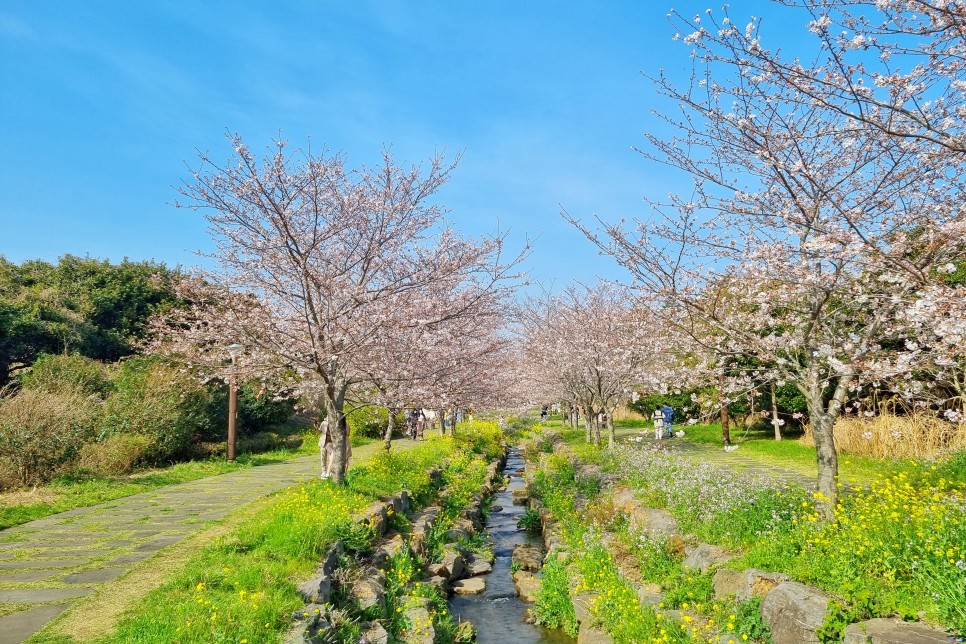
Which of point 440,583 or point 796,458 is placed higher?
point 796,458

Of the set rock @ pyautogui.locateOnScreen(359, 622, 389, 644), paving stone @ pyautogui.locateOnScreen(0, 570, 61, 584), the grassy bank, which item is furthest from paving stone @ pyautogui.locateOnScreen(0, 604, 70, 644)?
rock @ pyautogui.locateOnScreen(359, 622, 389, 644)

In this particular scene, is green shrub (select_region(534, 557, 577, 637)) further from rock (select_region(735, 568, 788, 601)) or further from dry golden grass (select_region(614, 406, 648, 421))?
dry golden grass (select_region(614, 406, 648, 421))

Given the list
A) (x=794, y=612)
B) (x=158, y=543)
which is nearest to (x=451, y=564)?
(x=158, y=543)

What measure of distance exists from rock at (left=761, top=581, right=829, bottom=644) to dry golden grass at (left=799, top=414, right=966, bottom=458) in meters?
7.99

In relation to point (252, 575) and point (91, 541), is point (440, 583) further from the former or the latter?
point (91, 541)

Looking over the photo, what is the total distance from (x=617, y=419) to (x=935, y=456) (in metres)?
25.3

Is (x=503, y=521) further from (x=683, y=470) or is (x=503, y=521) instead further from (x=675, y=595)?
(x=675, y=595)

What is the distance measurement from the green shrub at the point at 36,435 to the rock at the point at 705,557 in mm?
12261

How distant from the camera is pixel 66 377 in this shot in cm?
1680

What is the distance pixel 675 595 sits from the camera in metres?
7.17

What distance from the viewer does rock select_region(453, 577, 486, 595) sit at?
10.2m

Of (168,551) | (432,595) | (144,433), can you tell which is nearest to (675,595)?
(432,595)

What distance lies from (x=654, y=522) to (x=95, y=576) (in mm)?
7471

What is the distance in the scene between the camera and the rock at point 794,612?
517 centimetres
